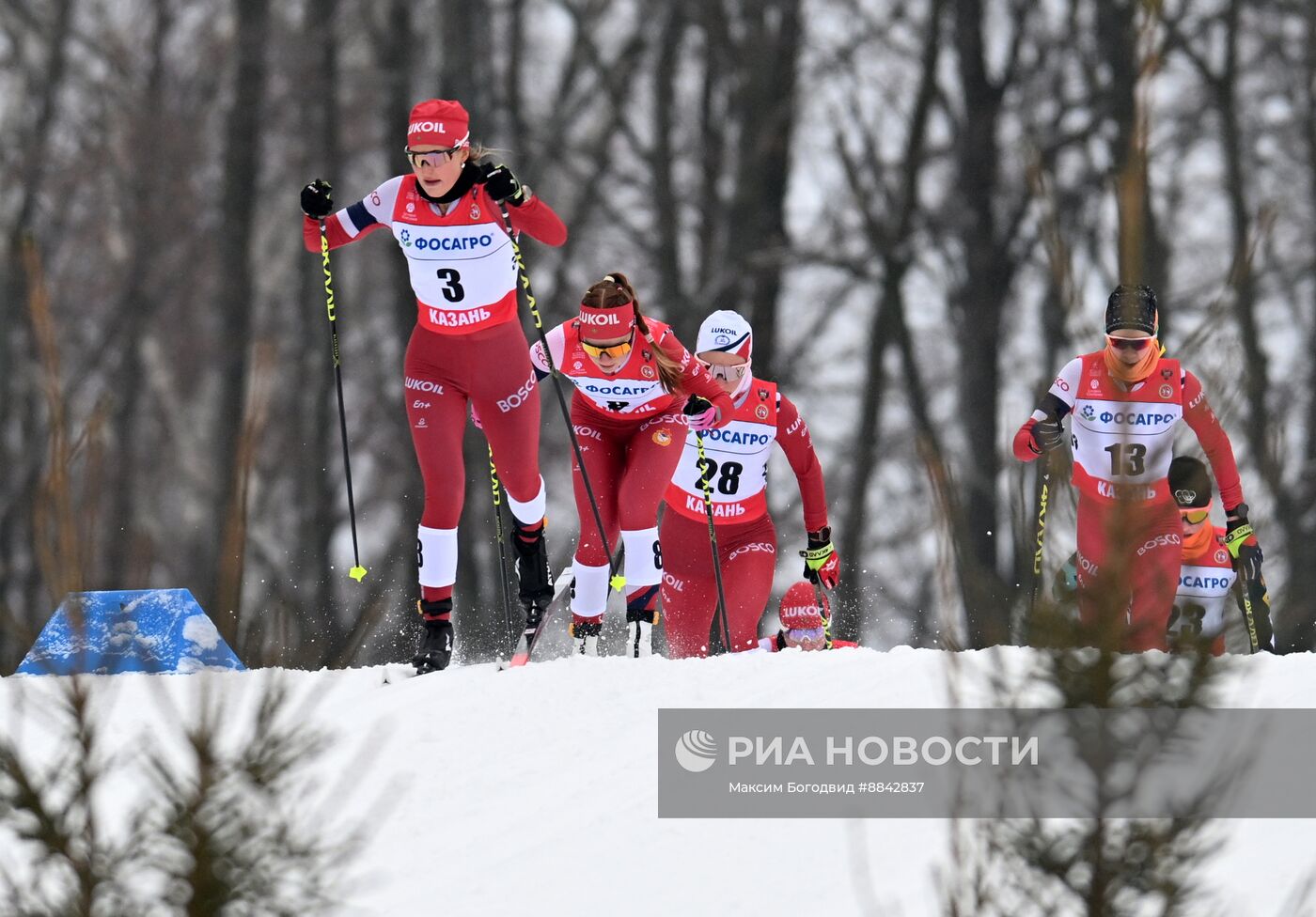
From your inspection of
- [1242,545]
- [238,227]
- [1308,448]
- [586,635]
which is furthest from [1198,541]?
[238,227]

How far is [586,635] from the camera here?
8.15 m

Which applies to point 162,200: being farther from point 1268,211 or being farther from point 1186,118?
point 1268,211

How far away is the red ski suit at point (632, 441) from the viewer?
26.5 feet

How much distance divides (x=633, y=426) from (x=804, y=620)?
166cm

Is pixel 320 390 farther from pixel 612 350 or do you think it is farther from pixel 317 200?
pixel 317 200

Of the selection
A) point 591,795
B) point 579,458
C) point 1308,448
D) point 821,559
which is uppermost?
point 1308,448

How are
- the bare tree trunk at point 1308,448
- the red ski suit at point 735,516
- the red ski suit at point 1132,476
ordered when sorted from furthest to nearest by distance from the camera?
the bare tree trunk at point 1308,448
the red ski suit at point 735,516
the red ski suit at point 1132,476

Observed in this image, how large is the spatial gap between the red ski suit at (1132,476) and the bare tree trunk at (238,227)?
1270 cm

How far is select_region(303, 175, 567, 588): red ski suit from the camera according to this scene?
293 inches

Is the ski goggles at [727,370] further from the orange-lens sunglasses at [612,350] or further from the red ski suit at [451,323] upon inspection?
the red ski suit at [451,323]

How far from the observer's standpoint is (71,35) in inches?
805

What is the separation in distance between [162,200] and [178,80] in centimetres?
133

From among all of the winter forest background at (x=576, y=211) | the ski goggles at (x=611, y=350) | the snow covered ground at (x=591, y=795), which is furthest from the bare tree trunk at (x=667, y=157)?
the snow covered ground at (x=591, y=795)

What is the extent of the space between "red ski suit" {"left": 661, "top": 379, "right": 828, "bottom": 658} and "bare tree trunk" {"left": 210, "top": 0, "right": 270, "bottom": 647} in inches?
435
